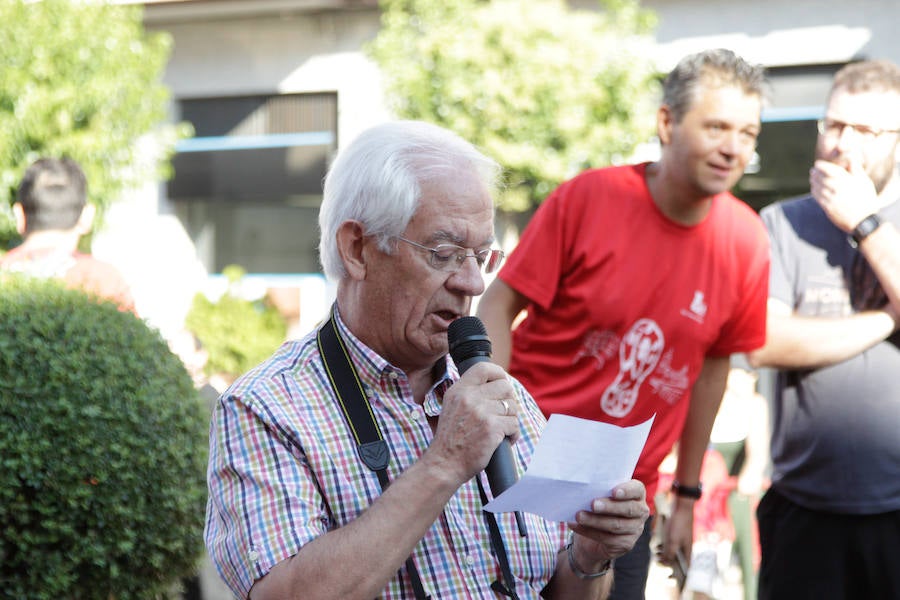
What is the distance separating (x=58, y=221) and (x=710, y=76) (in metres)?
3.17

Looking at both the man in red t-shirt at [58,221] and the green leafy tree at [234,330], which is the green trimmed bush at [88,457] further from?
the green leafy tree at [234,330]

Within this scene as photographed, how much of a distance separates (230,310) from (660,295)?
7883 millimetres

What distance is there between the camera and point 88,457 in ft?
11.0

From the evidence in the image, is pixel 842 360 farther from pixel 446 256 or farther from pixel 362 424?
pixel 362 424

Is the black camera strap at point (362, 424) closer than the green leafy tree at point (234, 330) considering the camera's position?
Yes

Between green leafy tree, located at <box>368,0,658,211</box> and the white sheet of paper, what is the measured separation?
8.32 metres

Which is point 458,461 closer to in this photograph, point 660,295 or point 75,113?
point 660,295

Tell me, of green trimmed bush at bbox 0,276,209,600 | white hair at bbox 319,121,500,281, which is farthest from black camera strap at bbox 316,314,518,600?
green trimmed bush at bbox 0,276,209,600

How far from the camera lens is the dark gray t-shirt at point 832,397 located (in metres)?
4.04

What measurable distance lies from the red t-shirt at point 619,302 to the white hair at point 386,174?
4.27 ft

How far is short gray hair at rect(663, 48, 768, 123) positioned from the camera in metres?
3.96

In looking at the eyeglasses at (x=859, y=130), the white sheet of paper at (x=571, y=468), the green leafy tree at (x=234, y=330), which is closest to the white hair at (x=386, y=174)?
the white sheet of paper at (x=571, y=468)

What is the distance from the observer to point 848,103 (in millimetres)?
4082

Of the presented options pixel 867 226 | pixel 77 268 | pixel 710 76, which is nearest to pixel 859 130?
pixel 867 226
